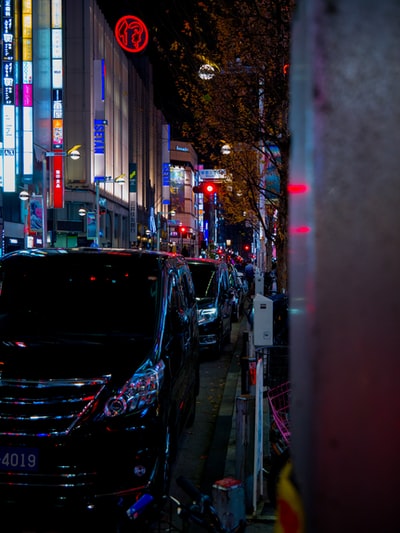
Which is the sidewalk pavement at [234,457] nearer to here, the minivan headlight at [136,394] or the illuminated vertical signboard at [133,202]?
the minivan headlight at [136,394]

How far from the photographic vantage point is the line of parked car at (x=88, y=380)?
4.56 metres

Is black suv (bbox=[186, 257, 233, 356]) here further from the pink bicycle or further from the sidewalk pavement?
the pink bicycle

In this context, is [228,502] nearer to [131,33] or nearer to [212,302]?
[212,302]

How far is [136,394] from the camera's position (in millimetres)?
4785

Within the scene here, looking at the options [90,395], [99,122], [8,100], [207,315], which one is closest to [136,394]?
[90,395]

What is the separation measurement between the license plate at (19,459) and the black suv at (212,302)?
374 inches

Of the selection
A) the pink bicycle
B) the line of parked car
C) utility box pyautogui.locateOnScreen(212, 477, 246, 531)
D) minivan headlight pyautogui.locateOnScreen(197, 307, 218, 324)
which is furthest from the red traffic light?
utility box pyautogui.locateOnScreen(212, 477, 246, 531)

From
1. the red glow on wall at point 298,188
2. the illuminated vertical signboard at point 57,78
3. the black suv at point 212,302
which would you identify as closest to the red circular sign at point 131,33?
the black suv at point 212,302

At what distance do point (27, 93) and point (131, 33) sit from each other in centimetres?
1871

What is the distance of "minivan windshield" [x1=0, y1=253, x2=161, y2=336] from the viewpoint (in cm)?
589

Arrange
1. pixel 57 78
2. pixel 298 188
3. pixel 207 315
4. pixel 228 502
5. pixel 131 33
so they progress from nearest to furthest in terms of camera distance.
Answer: pixel 298 188
pixel 228 502
pixel 207 315
pixel 131 33
pixel 57 78

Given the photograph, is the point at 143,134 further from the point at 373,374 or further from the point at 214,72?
the point at 373,374

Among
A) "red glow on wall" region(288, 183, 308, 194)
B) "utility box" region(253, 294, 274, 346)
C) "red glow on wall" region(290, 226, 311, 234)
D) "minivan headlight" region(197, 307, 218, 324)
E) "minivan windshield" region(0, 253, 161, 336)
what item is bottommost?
"minivan headlight" region(197, 307, 218, 324)

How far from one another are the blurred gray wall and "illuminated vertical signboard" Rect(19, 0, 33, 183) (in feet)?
125
